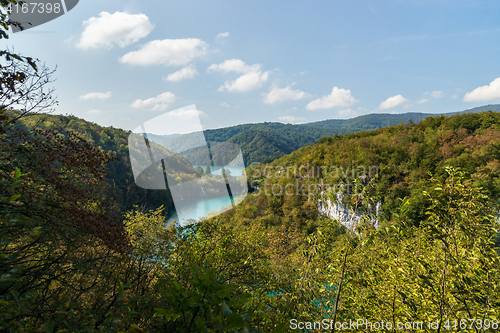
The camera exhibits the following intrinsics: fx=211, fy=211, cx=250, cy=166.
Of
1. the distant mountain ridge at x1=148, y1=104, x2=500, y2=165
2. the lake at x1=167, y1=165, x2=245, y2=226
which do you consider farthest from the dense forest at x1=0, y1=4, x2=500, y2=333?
the lake at x1=167, y1=165, x2=245, y2=226

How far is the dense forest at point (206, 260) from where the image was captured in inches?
63.2

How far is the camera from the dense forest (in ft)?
5.27

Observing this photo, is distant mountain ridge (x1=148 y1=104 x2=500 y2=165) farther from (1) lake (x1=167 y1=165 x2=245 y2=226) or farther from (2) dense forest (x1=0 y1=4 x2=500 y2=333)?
(1) lake (x1=167 y1=165 x2=245 y2=226)

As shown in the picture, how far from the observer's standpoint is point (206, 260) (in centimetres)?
445

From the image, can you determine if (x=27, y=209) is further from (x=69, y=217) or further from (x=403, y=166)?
(x=403, y=166)

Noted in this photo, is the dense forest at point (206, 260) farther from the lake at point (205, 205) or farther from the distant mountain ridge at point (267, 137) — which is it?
the lake at point (205, 205)

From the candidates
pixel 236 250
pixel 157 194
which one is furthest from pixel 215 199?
pixel 157 194

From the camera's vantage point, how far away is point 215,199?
1034cm

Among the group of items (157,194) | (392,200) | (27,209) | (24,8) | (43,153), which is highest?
(24,8)

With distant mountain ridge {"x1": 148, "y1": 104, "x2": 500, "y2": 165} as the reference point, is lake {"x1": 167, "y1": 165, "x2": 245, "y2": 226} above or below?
below

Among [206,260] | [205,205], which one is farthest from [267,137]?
[206,260]

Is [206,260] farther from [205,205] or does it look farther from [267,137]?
[267,137]

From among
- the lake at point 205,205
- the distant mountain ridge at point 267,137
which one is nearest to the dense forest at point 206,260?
the distant mountain ridge at point 267,137

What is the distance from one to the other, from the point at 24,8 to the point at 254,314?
608 centimetres
